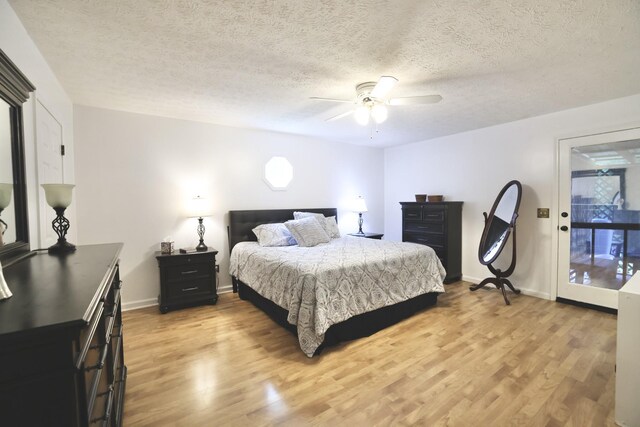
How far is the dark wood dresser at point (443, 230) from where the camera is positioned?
4309 millimetres

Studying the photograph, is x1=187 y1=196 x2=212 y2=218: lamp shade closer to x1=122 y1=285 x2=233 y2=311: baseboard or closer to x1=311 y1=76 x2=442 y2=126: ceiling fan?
x1=122 y1=285 x2=233 y2=311: baseboard

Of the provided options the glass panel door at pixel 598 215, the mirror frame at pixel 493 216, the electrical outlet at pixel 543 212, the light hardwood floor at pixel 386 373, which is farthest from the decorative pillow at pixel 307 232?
the glass panel door at pixel 598 215

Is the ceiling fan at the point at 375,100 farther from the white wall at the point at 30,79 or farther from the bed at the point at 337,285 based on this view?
the white wall at the point at 30,79

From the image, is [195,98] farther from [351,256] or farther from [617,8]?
[617,8]

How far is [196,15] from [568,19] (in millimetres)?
2205

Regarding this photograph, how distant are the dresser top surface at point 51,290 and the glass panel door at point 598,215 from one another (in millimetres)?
4524

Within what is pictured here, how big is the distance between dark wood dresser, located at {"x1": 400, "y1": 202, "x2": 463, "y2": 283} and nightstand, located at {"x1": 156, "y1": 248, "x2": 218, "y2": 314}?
315 centimetres

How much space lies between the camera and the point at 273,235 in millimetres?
3783

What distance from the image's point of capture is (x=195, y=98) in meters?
2.98

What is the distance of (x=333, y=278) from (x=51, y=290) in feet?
6.12

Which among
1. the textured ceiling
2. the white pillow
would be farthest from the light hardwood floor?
the textured ceiling

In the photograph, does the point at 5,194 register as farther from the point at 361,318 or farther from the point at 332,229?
the point at 332,229

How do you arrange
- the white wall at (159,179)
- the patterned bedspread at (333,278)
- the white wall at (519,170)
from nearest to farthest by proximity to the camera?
the patterned bedspread at (333,278) → the white wall at (159,179) → the white wall at (519,170)

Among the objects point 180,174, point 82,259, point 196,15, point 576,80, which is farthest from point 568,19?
point 180,174
